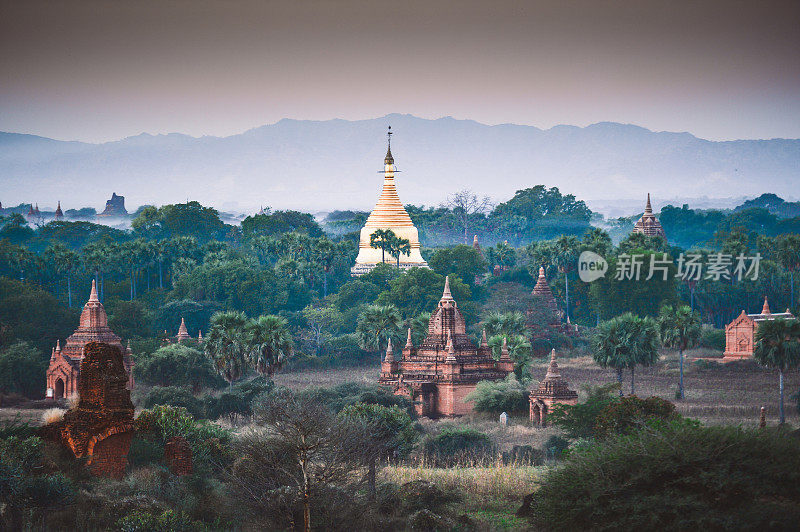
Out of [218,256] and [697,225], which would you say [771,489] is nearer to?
[218,256]

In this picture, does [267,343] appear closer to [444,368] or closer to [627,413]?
[444,368]

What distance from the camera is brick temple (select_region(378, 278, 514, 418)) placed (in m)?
62.0

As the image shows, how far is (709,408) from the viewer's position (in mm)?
58656

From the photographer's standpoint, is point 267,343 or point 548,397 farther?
point 267,343

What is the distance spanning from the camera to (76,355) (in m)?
65.4

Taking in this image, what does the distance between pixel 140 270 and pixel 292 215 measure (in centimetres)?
5242

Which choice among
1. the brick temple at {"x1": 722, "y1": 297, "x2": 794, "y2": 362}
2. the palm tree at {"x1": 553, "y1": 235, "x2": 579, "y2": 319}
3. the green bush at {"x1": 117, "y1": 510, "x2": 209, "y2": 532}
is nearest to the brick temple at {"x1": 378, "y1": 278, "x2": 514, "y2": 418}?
the brick temple at {"x1": 722, "y1": 297, "x2": 794, "y2": 362}

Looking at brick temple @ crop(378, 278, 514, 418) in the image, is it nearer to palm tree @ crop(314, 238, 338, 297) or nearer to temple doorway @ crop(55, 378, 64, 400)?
temple doorway @ crop(55, 378, 64, 400)

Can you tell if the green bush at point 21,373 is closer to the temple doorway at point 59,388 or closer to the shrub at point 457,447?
the temple doorway at point 59,388

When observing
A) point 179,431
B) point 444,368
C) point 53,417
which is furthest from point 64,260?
point 53,417

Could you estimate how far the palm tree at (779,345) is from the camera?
5812 cm

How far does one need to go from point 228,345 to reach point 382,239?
184ft

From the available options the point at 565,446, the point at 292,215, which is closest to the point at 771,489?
the point at 565,446

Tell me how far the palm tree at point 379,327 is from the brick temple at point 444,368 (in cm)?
727
